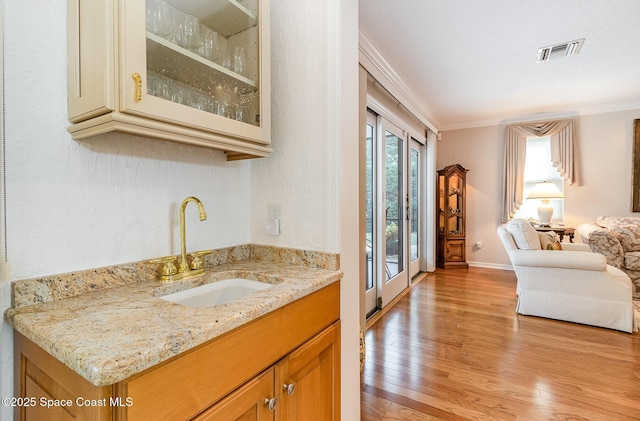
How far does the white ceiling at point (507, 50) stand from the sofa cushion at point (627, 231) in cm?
165

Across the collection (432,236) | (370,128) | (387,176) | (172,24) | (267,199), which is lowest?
(432,236)

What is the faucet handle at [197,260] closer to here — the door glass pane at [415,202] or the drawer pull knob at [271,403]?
the drawer pull knob at [271,403]

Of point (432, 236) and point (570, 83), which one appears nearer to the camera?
point (570, 83)

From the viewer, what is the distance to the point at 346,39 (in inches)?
49.2


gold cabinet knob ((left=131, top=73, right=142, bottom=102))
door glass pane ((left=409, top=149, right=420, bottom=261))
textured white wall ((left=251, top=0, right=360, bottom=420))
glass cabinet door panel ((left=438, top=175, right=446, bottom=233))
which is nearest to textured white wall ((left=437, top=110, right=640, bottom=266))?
glass cabinet door panel ((left=438, top=175, right=446, bottom=233))

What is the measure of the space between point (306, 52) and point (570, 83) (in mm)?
3726

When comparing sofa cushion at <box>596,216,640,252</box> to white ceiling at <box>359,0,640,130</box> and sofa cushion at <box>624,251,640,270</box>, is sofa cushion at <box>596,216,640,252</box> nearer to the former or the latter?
sofa cushion at <box>624,251,640,270</box>

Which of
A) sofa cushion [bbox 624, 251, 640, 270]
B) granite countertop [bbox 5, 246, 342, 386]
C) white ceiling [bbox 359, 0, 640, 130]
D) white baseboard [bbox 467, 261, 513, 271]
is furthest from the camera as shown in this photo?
white baseboard [bbox 467, 261, 513, 271]

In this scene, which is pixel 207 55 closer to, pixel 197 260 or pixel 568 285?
pixel 197 260

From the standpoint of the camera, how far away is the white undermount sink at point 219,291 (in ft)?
3.54

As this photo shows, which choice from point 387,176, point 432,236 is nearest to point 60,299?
point 387,176

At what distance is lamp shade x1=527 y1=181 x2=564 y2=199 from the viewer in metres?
4.13

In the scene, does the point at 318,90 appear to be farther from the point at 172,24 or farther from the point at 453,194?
the point at 453,194

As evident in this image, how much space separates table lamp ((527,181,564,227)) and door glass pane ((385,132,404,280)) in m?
2.10
